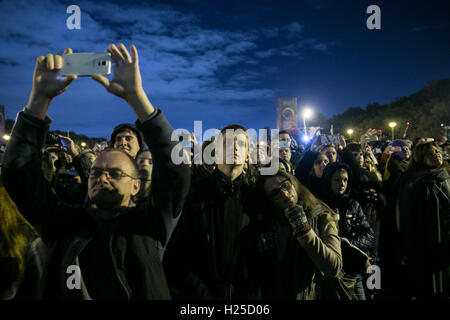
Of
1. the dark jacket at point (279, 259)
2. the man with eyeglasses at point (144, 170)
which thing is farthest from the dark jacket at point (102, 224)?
the man with eyeglasses at point (144, 170)

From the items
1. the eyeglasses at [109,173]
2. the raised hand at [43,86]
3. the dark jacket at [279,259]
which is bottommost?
the dark jacket at [279,259]

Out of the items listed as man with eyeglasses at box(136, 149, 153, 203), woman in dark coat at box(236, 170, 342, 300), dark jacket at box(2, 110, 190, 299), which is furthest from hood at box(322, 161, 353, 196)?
dark jacket at box(2, 110, 190, 299)

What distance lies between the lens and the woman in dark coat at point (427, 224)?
393 centimetres

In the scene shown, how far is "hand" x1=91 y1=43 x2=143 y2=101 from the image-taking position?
159 centimetres

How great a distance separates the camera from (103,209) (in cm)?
184

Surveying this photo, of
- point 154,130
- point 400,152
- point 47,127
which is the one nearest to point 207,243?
point 154,130

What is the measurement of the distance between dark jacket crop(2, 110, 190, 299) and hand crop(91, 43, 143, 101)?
19 cm

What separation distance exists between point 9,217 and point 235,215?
4.90 feet

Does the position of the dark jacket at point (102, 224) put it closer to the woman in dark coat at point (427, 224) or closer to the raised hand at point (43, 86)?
the raised hand at point (43, 86)

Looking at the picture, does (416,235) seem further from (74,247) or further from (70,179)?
(70,179)

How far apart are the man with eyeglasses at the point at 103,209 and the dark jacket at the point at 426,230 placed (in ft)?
11.8

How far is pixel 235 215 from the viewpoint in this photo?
2.47m

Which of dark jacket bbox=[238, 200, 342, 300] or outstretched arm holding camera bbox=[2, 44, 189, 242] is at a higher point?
outstretched arm holding camera bbox=[2, 44, 189, 242]

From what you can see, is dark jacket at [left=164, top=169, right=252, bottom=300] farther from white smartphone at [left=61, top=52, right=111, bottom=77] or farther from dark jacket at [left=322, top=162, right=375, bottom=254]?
dark jacket at [left=322, top=162, right=375, bottom=254]
